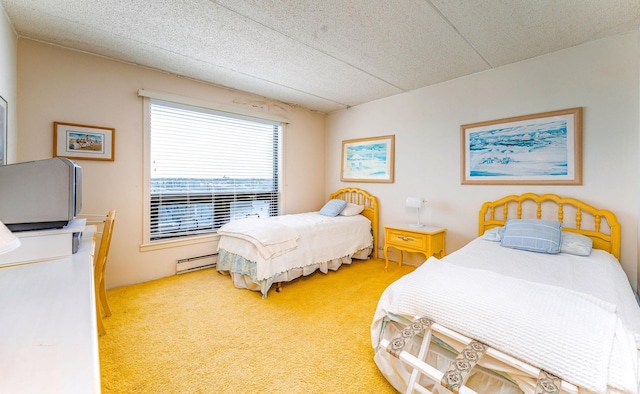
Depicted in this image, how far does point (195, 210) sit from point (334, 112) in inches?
108

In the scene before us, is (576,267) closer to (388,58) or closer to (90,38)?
(388,58)

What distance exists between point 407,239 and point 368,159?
→ 143 cm

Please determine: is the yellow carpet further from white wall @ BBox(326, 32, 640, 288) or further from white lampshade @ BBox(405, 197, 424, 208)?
white wall @ BBox(326, 32, 640, 288)

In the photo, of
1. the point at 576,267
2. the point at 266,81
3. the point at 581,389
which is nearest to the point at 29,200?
the point at 266,81

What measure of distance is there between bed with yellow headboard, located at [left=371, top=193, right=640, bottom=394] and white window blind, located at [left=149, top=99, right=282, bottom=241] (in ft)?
8.70

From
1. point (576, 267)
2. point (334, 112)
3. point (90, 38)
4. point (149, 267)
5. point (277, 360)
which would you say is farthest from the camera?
point (334, 112)

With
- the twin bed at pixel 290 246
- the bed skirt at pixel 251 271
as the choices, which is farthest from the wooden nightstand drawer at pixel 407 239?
the bed skirt at pixel 251 271

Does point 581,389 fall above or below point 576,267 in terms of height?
below

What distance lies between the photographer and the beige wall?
2.39 metres

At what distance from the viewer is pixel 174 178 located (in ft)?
10.5

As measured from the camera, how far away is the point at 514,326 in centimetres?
116

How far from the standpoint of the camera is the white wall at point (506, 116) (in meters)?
2.27

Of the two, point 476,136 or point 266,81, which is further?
point 266,81

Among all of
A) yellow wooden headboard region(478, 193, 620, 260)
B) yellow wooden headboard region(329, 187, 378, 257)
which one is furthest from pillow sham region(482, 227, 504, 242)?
yellow wooden headboard region(329, 187, 378, 257)
